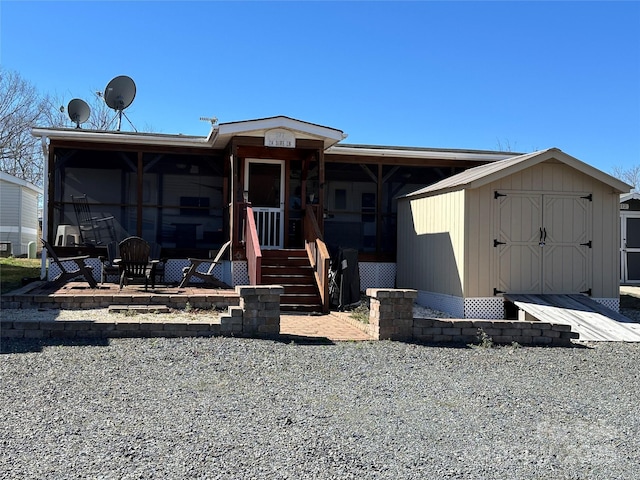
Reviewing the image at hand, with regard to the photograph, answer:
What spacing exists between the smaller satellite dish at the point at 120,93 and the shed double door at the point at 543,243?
919cm

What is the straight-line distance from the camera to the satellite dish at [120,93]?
14.2 metres

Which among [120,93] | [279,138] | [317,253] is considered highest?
[120,93]

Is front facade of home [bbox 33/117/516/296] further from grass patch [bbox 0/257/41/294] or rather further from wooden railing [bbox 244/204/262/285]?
grass patch [bbox 0/257/41/294]

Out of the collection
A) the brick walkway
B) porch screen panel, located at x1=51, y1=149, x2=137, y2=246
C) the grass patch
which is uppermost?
porch screen panel, located at x1=51, y1=149, x2=137, y2=246

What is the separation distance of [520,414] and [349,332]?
10.1ft

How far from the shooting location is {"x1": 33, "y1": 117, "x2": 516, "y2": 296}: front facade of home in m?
11.5

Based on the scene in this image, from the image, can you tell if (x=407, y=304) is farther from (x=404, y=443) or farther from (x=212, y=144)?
(x=212, y=144)

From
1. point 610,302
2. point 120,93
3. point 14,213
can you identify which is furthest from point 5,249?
point 610,302

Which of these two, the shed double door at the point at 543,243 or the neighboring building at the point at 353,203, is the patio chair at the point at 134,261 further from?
the shed double door at the point at 543,243

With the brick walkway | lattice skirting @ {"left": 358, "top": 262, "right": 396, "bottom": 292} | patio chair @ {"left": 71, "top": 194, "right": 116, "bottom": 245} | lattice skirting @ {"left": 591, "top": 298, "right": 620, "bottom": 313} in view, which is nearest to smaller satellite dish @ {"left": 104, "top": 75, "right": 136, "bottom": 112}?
patio chair @ {"left": 71, "top": 194, "right": 116, "bottom": 245}

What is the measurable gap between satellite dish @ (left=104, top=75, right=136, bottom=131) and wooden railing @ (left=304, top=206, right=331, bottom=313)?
604cm

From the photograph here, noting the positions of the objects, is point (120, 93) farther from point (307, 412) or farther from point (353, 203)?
point (307, 412)

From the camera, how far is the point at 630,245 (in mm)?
16500

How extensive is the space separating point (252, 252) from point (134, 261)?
191 cm
